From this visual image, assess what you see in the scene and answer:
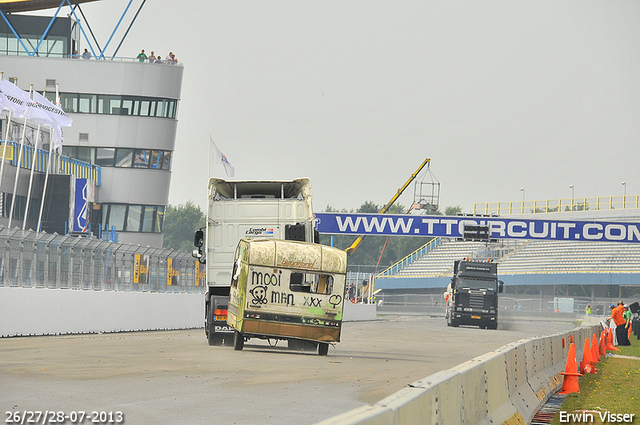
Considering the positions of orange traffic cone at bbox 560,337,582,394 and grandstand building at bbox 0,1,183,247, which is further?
grandstand building at bbox 0,1,183,247

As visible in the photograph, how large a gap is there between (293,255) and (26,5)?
49.2 metres

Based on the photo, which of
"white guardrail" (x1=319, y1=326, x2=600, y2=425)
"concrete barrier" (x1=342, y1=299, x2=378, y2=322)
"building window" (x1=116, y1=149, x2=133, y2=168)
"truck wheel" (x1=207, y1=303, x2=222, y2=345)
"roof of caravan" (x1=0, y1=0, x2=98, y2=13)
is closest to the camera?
"white guardrail" (x1=319, y1=326, x2=600, y2=425)

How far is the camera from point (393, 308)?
7856 centimetres

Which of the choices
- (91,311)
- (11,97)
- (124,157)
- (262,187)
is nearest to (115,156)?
(124,157)

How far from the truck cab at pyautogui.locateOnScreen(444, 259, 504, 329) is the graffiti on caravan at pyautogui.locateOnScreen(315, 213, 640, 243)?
7.31 meters

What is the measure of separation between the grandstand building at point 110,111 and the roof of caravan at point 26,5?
14 centimetres

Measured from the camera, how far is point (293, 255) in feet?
60.0

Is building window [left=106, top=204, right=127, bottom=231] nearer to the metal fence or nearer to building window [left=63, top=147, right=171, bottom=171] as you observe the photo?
building window [left=63, top=147, right=171, bottom=171]

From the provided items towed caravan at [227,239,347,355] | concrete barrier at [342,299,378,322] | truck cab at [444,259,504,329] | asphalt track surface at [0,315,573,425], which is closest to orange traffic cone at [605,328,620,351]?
asphalt track surface at [0,315,573,425]

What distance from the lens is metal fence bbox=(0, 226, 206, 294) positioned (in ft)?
72.9

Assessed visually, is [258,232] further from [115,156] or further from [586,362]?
[115,156]

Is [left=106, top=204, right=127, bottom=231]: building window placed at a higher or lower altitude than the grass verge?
higher

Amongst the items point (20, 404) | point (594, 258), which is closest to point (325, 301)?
point (20, 404)

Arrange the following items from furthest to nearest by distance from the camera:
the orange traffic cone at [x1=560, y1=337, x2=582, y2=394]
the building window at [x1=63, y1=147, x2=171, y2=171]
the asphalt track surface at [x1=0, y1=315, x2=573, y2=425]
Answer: the building window at [x1=63, y1=147, x2=171, y2=171], the orange traffic cone at [x1=560, y1=337, x2=582, y2=394], the asphalt track surface at [x1=0, y1=315, x2=573, y2=425]
